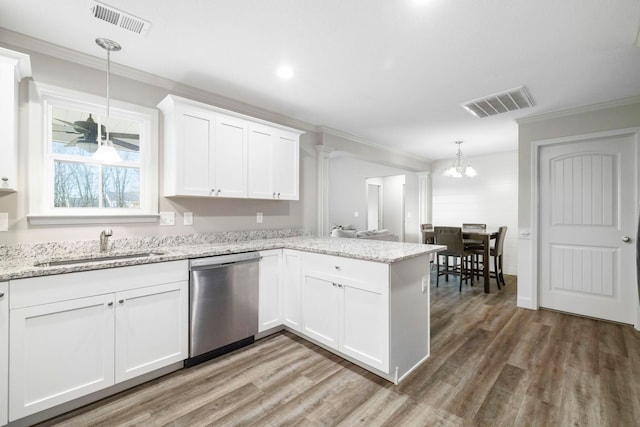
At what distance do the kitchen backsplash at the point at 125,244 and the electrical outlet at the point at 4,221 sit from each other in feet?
0.40

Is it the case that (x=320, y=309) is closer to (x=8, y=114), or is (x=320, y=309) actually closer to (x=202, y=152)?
(x=202, y=152)

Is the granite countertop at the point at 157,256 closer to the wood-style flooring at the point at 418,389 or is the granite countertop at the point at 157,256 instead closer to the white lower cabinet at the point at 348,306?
the white lower cabinet at the point at 348,306

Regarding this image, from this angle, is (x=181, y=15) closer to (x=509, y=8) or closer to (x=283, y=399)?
(x=509, y=8)

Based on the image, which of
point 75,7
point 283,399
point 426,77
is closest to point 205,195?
point 75,7

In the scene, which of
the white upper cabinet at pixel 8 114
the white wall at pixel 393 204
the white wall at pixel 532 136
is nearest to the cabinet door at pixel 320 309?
the white upper cabinet at pixel 8 114

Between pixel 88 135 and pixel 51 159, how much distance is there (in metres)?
0.32

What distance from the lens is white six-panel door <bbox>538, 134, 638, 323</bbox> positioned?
3.12 meters

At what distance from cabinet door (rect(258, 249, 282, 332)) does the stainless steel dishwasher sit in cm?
7

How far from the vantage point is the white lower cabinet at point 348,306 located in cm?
204

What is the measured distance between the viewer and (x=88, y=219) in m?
2.27

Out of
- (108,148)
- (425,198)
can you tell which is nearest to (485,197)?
(425,198)

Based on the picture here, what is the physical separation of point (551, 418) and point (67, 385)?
2859 mm

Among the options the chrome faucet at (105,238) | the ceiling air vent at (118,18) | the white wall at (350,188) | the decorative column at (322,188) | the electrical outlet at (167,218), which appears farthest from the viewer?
the white wall at (350,188)

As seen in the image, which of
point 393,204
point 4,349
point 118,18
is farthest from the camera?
point 393,204
